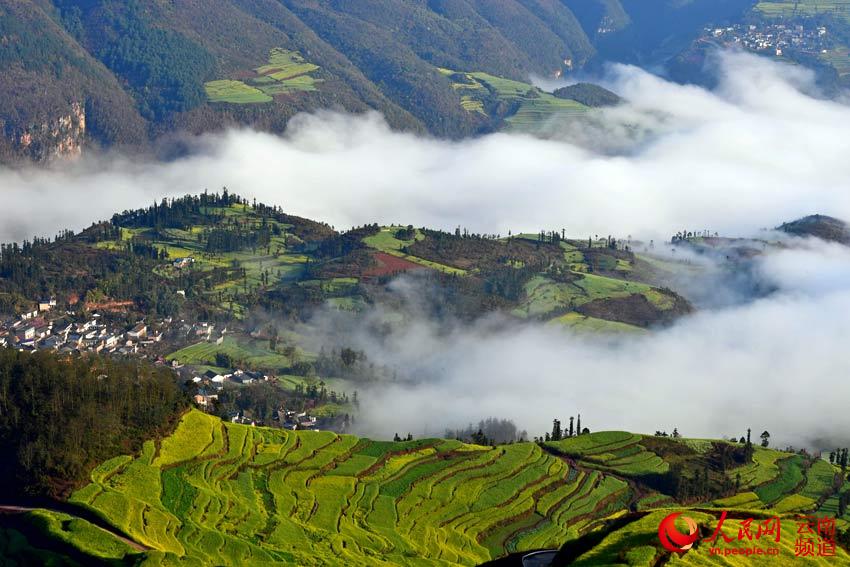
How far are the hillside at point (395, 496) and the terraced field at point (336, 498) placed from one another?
0.71 ft

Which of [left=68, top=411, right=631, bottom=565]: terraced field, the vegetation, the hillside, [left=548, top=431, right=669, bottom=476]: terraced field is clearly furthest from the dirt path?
[left=548, top=431, right=669, bottom=476]: terraced field

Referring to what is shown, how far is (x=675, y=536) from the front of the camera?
82.4 metres

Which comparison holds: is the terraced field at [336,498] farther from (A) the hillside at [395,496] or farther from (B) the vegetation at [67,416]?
(B) the vegetation at [67,416]

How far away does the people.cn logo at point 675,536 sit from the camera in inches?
3216

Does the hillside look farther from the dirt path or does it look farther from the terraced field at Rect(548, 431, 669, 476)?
the dirt path

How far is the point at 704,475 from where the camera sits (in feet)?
488

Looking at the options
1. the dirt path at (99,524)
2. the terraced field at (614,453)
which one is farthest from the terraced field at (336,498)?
the terraced field at (614,453)

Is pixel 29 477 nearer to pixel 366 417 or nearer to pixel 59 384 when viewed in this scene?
pixel 59 384

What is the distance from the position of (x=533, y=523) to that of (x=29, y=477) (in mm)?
50097

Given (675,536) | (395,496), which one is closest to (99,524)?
(395,496)

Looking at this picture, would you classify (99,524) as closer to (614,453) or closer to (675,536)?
(675,536)

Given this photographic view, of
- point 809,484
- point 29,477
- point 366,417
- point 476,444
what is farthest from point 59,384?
point 809,484

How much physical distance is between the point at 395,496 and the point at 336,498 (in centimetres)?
659

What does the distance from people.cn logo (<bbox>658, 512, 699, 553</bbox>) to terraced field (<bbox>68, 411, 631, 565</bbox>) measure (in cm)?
3525
